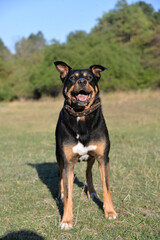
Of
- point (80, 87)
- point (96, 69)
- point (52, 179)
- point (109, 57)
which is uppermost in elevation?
point (109, 57)

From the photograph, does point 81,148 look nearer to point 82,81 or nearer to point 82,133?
point 82,133

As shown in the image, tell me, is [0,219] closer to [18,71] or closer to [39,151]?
[39,151]

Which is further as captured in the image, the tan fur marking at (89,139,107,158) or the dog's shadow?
the dog's shadow

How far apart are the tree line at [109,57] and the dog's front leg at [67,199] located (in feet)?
55.0

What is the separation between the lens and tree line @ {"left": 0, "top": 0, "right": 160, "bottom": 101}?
98.8 ft

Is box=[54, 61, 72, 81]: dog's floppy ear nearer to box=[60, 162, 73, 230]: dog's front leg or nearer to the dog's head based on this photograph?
the dog's head

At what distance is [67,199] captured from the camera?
3729 millimetres

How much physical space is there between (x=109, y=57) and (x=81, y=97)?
81.7 ft

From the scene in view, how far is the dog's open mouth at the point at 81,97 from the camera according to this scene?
384 cm

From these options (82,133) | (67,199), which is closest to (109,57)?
(82,133)

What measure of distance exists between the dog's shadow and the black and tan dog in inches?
23.2

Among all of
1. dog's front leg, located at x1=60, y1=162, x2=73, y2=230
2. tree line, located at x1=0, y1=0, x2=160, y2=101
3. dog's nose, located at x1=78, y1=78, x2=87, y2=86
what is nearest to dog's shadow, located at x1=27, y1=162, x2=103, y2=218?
dog's front leg, located at x1=60, y1=162, x2=73, y2=230

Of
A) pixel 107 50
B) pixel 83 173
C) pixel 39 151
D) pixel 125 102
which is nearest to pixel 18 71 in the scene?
pixel 107 50

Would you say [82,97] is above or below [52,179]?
above
